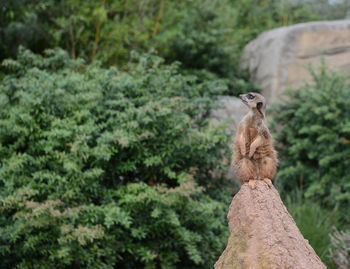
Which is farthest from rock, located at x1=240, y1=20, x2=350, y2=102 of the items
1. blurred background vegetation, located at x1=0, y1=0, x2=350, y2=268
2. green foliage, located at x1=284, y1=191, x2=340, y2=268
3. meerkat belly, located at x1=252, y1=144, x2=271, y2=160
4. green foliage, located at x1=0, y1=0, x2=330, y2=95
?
meerkat belly, located at x1=252, y1=144, x2=271, y2=160

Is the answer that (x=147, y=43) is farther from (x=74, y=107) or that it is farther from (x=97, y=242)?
(x=97, y=242)

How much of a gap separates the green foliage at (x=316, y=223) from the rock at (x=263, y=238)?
2294 millimetres

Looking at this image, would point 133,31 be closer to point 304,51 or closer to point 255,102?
point 304,51

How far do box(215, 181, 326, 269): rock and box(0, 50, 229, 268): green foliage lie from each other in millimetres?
1638

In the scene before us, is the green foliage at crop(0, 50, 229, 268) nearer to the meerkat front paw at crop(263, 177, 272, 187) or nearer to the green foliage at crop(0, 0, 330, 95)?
the meerkat front paw at crop(263, 177, 272, 187)

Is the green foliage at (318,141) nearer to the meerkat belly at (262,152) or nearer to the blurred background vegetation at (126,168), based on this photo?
the blurred background vegetation at (126,168)

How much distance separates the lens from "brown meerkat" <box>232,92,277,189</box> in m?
2.84

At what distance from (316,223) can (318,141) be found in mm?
1791

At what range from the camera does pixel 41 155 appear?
15.7 ft

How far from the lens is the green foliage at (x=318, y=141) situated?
651 cm

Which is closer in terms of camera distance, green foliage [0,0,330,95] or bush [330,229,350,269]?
bush [330,229,350,269]

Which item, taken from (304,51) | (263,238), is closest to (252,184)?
(263,238)

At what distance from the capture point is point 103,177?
4762mm

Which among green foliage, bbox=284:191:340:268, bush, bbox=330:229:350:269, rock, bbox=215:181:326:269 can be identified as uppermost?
rock, bbox=215:181:326:269
